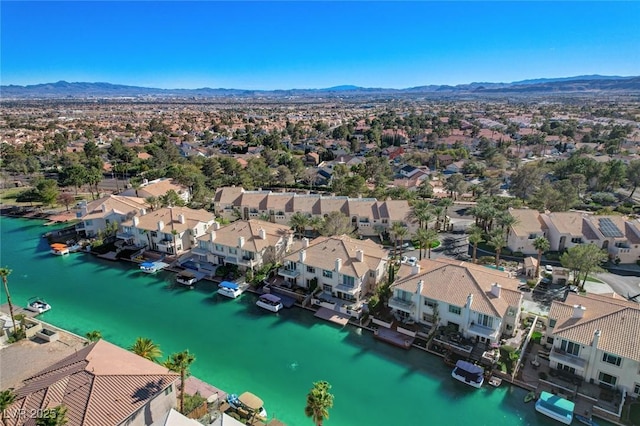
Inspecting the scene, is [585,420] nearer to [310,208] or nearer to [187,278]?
[187,278]

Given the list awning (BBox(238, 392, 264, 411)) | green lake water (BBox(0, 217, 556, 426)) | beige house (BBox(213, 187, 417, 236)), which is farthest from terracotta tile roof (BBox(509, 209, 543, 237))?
awning (BBox(238, 392, 264, 411))

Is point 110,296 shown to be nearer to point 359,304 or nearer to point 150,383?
point 150,383

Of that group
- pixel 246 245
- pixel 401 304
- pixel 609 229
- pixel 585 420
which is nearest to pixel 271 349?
pixel 401 304

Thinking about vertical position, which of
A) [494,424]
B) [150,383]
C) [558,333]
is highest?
[150,383]

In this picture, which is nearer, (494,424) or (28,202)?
(494,424)

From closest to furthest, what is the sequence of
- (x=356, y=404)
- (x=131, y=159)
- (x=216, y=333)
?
(x=356, y=404) < (x=216, y=333) < (x=131, y=159)

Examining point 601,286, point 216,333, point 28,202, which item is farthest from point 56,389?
point 28,202
